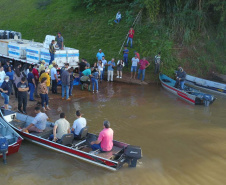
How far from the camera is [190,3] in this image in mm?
20781

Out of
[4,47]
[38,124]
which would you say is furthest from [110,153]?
[4,47]

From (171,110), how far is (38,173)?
25.5ft

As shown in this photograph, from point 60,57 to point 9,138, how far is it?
7.74 metres

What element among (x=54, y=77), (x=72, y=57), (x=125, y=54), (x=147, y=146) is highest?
(x=125, y=54)

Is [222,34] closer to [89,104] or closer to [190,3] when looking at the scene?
[190,3]

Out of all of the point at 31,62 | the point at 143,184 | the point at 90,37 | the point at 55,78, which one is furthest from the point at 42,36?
the point at 143,184

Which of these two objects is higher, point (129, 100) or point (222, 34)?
point (222, 34)

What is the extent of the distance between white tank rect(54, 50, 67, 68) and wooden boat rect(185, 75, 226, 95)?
27.4ft

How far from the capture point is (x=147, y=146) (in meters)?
9.92

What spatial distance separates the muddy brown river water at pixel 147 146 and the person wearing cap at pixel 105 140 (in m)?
0.62

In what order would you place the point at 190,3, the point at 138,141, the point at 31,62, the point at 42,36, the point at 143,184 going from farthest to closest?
the point at 42,36, the point at 190,3, the point at 31,62, the point at 138,141, the point at 143,184

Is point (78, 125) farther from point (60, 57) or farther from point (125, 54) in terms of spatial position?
point (125, 54)

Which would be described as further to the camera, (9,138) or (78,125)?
(78,125)

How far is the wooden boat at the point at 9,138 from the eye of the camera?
8630 mm
